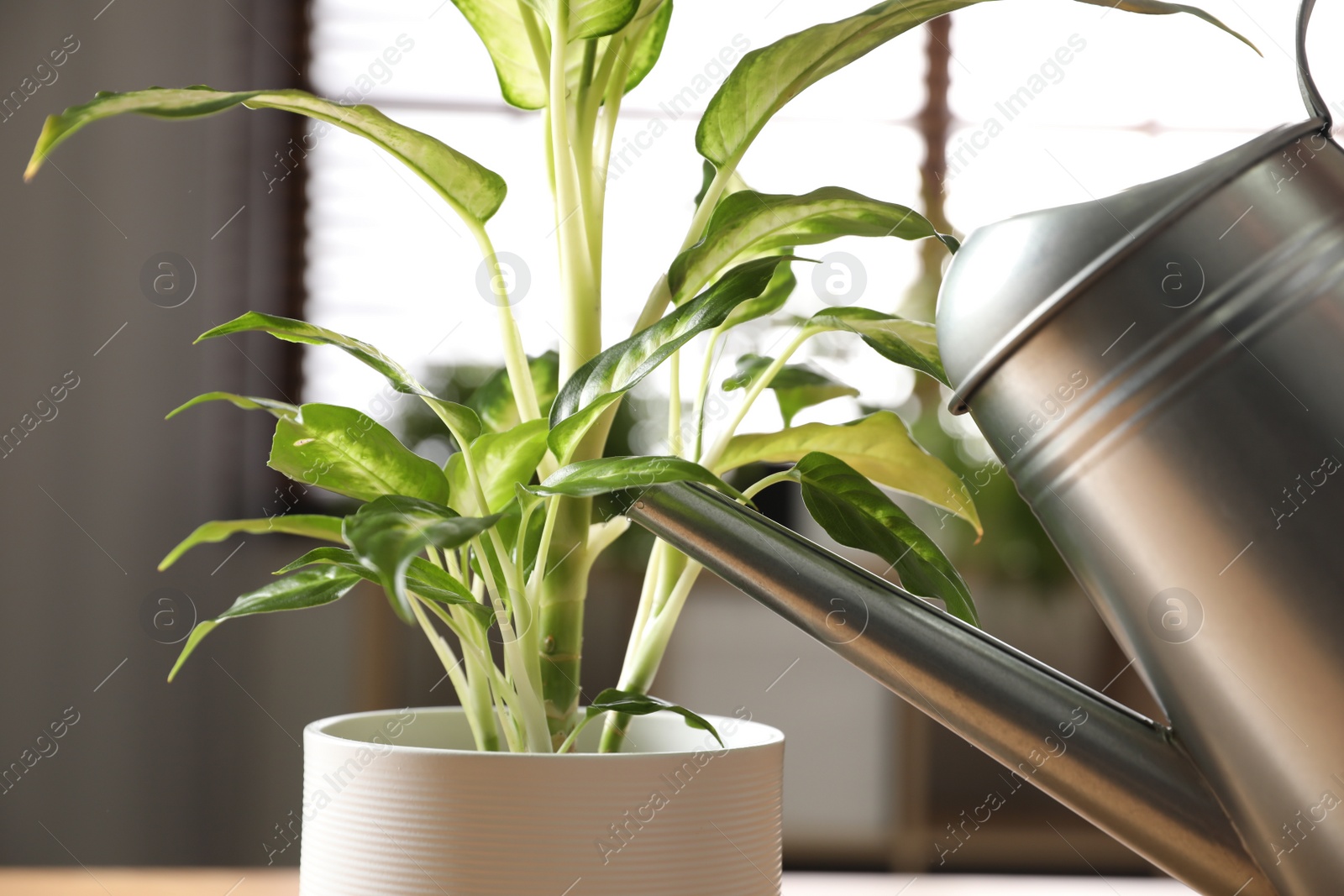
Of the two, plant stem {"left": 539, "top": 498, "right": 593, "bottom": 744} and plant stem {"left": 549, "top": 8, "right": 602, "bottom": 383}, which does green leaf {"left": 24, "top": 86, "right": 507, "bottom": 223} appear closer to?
plant stem {"left": 549, "top": 8, "right": 602, "bottom": 383}

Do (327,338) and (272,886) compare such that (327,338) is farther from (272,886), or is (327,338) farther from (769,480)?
(272,886)

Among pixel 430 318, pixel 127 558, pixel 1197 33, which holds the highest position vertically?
pixel 1197 33

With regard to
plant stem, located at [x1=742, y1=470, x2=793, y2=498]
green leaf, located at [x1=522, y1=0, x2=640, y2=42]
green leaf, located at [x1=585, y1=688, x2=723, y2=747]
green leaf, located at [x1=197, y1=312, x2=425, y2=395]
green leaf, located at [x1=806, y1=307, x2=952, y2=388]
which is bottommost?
green leaf, located at [x1=585, y1=688, x2=723, y2=747]

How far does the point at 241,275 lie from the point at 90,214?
0.88ft

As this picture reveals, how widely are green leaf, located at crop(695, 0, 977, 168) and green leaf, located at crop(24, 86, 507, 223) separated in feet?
0.34

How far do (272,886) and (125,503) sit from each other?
1.39 meters

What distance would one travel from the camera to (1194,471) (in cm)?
29

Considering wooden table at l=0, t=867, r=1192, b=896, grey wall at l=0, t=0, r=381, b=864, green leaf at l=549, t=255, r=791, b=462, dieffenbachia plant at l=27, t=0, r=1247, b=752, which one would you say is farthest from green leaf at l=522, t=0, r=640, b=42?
grey wall at l=0, t=0, r=381, b=864

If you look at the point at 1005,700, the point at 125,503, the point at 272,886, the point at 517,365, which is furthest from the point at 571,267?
the point at 125,503

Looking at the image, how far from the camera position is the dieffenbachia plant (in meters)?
0.38

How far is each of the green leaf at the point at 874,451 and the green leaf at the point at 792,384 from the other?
4 cm

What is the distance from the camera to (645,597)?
0.51 meters

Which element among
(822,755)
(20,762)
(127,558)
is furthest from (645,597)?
(20,762)

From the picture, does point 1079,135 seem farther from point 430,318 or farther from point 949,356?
point 949,356
